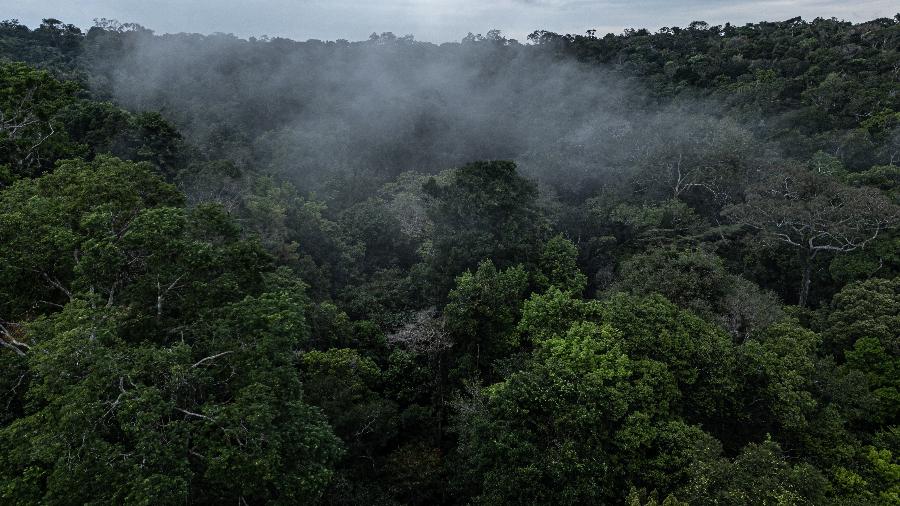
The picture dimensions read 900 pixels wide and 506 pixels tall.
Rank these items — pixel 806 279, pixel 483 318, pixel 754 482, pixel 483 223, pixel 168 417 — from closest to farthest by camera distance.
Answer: pixel 168 417 < pixel 754 482 < pixel 483 318 < pixel 483 223 < pixel 806 279

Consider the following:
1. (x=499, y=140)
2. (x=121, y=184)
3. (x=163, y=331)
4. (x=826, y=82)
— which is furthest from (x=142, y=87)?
(x=826, y=82)

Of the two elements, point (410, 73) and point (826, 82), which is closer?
point (826, 82)

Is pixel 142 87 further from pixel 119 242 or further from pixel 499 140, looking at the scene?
pixel 119 242

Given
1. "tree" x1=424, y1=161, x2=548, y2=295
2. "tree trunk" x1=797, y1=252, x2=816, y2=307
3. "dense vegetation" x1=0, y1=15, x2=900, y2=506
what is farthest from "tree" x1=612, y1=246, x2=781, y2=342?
"tree trunk" x1=797, y1=252, x2=816, y2=307

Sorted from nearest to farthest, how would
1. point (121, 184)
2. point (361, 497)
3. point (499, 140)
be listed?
point (121, 184) → point (361, 497) → point (499, 140)

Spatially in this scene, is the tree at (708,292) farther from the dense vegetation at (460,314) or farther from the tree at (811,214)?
the tree at (811,214)

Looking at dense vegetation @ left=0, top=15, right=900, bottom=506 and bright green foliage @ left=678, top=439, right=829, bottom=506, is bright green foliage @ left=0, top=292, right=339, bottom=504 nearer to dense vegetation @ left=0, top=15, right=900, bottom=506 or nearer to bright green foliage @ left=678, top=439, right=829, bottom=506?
dense vegetation @ left=0, top=15, right=900, bottom=506

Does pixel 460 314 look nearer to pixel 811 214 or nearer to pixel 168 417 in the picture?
pixel 168 417

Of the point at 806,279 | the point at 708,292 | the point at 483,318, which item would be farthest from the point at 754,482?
the point at 806,279
